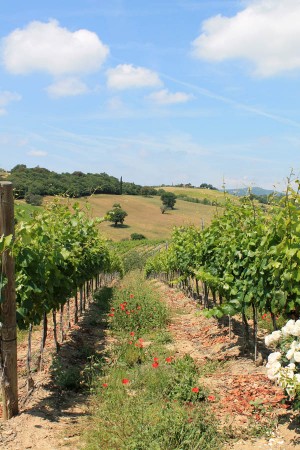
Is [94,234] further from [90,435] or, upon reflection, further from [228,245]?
[90,435]

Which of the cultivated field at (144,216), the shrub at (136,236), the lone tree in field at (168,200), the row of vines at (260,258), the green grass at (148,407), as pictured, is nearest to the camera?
the green grass at (148,407)

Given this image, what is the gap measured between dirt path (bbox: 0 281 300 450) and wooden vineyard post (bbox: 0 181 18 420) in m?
0.32

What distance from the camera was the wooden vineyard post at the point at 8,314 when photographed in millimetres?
4727

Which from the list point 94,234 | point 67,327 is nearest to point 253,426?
point 67,327

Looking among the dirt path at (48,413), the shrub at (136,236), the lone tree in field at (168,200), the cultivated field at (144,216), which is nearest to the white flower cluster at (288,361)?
the dirt path at (48,413)

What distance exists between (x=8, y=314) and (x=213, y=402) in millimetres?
2872

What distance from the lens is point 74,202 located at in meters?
8.89

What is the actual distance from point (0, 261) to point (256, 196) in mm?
4528

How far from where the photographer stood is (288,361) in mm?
4172

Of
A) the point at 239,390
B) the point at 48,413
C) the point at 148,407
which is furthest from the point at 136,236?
the point at 148,407

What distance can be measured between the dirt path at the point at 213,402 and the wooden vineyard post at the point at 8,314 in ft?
1.06

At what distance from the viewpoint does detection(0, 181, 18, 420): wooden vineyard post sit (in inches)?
186

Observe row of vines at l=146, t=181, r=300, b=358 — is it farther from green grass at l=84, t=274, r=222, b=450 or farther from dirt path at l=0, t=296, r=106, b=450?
dirt path at l=0, t=296, r=106, b=450

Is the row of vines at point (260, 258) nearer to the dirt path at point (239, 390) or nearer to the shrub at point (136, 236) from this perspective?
the dirt path at point (239, 390)
